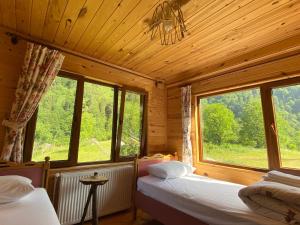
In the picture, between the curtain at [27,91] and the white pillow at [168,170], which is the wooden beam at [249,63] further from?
the curtain at [27,91]

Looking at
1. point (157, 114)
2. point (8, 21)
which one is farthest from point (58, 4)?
point (157, 114)

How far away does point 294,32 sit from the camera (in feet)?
6.59

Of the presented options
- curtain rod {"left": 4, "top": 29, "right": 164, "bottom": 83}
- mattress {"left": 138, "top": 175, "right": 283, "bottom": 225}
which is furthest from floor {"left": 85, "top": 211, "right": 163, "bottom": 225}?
curtain rod {"left": 4, "top": 29, "right": 164, "bottom": 83}

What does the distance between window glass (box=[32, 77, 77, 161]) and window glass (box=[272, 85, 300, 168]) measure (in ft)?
9.34

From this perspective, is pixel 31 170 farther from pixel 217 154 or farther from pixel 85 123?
pixel 217 154

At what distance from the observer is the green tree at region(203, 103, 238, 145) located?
276 centimetres

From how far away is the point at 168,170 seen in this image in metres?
2.33

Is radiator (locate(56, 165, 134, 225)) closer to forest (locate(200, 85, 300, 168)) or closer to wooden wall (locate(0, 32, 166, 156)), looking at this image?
wooden wall (locate(0, 32, 166, 156))

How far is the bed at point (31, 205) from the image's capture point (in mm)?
1138

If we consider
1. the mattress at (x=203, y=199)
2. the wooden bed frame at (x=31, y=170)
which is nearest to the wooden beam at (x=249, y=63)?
the mattress at (x=203, y=199)

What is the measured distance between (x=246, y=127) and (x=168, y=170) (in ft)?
4.40

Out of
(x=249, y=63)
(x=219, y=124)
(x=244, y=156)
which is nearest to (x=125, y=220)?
(x=244, y=156)

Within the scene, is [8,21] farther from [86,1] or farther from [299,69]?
[299,69]

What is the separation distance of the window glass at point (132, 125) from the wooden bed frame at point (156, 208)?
17.7 inches
